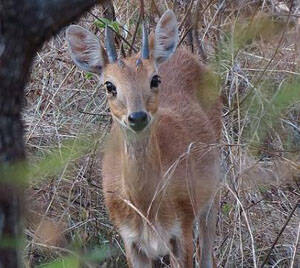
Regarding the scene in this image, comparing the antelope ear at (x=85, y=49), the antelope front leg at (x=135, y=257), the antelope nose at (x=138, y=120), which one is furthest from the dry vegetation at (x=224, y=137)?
Answer: the antelope nose at (x=138, y=120)

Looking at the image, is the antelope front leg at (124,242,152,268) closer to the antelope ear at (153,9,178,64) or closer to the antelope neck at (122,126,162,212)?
A: the antelope neck at (122,126,162,212)

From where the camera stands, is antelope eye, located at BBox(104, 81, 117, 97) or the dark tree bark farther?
antelope eye, located at BBox(104, 81, 117, 97)

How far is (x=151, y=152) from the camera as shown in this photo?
16.7ft

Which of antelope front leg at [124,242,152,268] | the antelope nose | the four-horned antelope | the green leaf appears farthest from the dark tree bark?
antelope front leg at [124,242,152,268]

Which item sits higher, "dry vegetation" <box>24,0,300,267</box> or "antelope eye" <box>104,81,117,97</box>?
"antelope eye" <box>104,81,117,97</box>

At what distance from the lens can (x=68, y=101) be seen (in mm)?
6922

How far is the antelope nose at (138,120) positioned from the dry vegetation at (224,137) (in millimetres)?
549

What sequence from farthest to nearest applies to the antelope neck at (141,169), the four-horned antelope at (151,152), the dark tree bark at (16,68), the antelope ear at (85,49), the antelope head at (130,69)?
the antelope ear at (85,49), the antelope neck at (141,169), the four-horned antelope at (151,152), the antelope head at (130,69), the dark tree bark at (16,68)

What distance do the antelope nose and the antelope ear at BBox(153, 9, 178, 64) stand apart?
832 millimetres

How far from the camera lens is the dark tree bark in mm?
1857

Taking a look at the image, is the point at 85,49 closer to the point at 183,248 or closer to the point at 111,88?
the point at 111,88

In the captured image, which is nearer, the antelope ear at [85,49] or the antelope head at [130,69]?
the antelope head at [130,69]

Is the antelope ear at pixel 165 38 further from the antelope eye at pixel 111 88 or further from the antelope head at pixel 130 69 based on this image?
the antelope eye at pixel 111 88

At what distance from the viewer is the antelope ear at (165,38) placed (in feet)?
17.8
